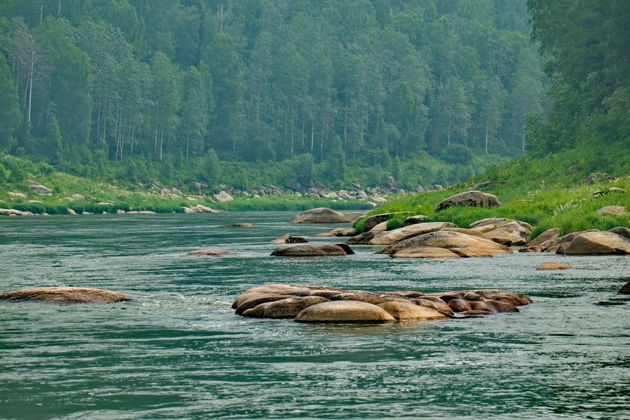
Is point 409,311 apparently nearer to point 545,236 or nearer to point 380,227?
point 545,236

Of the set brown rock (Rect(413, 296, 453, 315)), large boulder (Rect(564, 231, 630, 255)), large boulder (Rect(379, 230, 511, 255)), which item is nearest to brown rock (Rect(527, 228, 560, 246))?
large boulder (Rect(379, 230, 511, 255))

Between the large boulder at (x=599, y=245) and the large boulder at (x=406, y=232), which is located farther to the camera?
the large boulder at (x=406, y=232)

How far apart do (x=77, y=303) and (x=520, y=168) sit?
51.5 metres

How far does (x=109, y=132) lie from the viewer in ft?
465

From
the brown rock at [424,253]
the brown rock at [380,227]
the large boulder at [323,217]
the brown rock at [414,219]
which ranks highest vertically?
the large boulder at [323,217]

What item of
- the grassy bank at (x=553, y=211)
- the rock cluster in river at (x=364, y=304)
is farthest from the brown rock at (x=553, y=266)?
the grassy bank at (x=553, y=211)

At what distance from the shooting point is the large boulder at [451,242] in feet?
126

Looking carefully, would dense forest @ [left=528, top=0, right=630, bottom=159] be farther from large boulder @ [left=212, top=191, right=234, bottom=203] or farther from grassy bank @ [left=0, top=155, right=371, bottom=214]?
large boulder @ [left=212, top=191, right=234, bottom=203]

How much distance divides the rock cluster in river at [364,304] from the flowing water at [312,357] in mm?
526

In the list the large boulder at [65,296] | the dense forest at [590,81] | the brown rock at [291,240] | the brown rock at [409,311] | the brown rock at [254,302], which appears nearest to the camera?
the brown rock at [409,311]

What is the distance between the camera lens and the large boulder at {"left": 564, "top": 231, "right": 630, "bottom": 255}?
36.3 meters

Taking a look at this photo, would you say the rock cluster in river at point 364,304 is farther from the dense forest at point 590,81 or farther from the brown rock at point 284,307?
the dense forest at point 590,81

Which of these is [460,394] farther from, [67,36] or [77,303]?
[67,36]

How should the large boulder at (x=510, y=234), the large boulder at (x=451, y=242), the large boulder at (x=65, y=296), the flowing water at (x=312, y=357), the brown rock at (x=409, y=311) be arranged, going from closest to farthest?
the flowing water at (x=312, y=357) → the brown rock at (x=409, y=311) → the large boulder at (x=65, y=296) → the large boulder at (x=451, y=242) → the large boulder at (x=510, y=234)
